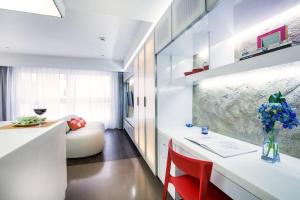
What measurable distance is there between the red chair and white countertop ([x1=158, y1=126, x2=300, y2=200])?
5.7 inches

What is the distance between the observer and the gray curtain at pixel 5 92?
475cm

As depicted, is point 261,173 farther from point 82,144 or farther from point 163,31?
point 82,144

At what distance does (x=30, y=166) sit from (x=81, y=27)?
105 inches

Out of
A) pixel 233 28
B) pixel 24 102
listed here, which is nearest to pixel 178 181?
pixel 233 28

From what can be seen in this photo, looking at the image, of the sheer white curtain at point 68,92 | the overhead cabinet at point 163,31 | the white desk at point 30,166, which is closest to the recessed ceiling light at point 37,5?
the overhead cabinet at point 163,31

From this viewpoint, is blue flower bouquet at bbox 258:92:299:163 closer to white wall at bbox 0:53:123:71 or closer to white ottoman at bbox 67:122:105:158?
white ottoman at bbox 67:122:105:158

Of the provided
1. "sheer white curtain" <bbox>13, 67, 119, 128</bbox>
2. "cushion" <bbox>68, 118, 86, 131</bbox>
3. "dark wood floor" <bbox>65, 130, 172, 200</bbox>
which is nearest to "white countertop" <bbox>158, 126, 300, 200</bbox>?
"dark wood floor" <bbox>65, 130, 172, 200</bbox>

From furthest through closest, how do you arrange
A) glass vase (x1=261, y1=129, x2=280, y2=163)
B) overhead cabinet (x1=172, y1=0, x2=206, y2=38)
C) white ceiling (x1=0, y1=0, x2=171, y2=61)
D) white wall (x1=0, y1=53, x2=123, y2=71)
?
1. white wall (x1=0, y1=53, x2=123, y2=71)
2. white ceiling (x1=0, y1=0, x2=171, y2=61)
3. overhead cabinet (x1=172, y1=0, x2=206, y2=38)
4. glass vase (x1=261, y1=129, x2=280, y2=163)

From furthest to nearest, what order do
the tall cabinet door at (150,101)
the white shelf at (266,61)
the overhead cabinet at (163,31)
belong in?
the tall cabinet door at (150,101)
the overhead cabinet at (163,31)
the white shelf at (266,61)

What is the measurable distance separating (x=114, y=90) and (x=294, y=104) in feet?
16.9

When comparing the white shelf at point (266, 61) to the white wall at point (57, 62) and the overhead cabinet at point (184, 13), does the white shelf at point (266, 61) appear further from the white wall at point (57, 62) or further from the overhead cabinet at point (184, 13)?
the white wall at point (57, 62)

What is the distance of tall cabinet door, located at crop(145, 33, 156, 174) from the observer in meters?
2.17

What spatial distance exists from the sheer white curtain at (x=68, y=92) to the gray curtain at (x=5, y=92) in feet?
0.60

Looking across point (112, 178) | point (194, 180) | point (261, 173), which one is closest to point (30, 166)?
point (194, 180)
